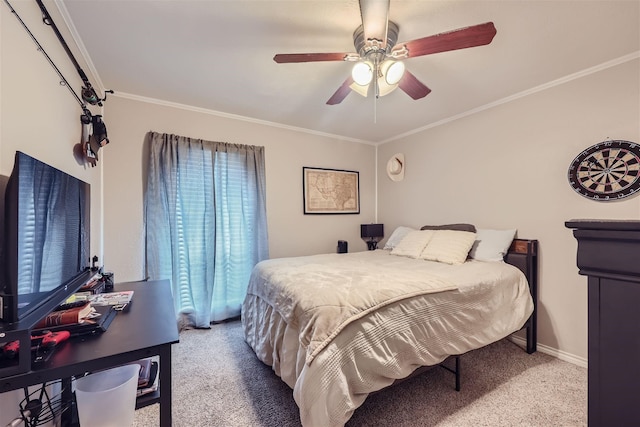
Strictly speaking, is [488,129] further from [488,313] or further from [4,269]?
[4,269]

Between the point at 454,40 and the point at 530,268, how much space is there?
2.10 metres

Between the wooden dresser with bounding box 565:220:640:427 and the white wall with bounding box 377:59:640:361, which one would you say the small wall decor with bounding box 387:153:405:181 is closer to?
the white wall with bounding box 377:59:640:361

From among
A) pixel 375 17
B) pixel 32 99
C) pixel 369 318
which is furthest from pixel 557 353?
pixel 32 99

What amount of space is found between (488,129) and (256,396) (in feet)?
10.7

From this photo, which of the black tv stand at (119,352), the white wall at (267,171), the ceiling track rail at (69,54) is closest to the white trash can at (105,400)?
the black tv stand at (119,352)

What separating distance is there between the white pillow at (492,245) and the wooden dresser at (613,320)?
238 centimetres

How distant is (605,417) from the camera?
443 mm

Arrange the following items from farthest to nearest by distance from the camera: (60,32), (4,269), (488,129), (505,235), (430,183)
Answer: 1. (430,183)
2. (488,129)
3. (505,235)
4. (60,32)
5. (4,269)


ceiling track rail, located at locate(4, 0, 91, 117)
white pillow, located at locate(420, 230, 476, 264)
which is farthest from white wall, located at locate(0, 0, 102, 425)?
white pillow, located at locate(420, 230, 476, 264)

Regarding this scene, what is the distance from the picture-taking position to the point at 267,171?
339cm

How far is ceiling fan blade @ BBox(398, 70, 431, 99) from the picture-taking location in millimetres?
1815

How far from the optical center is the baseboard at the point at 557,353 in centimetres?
220

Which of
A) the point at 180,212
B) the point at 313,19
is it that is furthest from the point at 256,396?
the point at 313,19

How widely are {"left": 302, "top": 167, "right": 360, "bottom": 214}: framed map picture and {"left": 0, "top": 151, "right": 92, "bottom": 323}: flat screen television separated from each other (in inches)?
100
